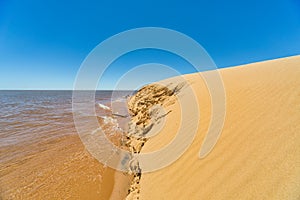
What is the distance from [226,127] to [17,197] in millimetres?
4550

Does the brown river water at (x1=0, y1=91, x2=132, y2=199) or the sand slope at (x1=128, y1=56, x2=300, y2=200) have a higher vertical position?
the sand slope at (x1=128, y1=56, x2=300, y2=200)

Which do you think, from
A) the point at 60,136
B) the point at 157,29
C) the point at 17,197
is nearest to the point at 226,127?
the point at 17,197

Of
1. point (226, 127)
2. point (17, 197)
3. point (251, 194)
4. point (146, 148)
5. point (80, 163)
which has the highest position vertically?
point (226, 127)

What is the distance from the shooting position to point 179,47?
6613 millimetres

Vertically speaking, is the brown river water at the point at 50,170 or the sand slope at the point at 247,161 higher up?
the sand slope at the point at 247,161

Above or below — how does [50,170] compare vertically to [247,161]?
below

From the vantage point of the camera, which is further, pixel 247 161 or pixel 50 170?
pixel 50 170

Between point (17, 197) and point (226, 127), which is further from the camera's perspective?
point (17, 197)

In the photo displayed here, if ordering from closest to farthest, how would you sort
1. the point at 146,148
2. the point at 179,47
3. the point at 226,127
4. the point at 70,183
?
the point at 226,127
the point at 70,183
the point at 146,148
the point at 179,47

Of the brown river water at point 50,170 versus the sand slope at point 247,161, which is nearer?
the sand slope at point 247,161

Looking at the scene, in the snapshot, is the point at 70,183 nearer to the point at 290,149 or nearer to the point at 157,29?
the point at 290,149

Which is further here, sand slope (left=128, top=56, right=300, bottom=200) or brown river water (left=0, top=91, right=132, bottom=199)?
brown river water (left=0, top=91, right=132, bottom=199)

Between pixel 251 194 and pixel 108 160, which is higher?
pixel 251 194

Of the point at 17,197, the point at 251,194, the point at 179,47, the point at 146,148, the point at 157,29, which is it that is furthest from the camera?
the point at 157,29
